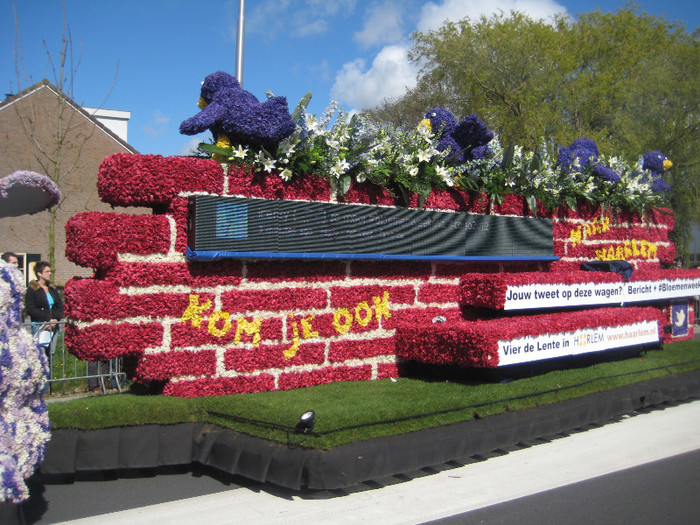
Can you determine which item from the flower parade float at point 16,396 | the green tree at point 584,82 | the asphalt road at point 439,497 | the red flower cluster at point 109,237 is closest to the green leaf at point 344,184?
the red flower cluster at point 109,237

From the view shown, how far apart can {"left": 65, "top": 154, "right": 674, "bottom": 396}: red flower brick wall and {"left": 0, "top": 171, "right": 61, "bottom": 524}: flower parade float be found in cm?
109

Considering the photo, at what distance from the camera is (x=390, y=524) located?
5.04 meters

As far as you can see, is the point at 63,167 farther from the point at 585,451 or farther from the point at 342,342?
the point at 585,451

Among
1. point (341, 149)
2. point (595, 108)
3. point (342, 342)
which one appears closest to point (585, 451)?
point (342, 342)

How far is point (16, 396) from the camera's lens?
14.8ft

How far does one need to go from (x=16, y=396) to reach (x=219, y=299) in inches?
93.6

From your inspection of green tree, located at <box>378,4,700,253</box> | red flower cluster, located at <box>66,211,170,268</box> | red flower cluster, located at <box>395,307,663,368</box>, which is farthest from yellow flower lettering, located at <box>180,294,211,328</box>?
green tree, located at <box>378,4,700,253</box>

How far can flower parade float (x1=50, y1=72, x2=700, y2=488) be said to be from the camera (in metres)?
6.12

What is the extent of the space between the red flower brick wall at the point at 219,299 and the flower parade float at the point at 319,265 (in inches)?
0.6

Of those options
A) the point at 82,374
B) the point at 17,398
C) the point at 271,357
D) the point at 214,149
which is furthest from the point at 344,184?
the point at 82,374

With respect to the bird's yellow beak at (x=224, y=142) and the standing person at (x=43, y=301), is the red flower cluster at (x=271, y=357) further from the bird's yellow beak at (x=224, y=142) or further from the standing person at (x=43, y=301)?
the standing person at (x=43, y=301)

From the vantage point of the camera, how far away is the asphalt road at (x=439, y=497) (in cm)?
519

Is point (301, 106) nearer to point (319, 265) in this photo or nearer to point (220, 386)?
point (319, 265)

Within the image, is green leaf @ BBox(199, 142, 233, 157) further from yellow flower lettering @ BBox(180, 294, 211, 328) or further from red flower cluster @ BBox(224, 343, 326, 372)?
red flower cluster @ BBox(224, 343, 326, 372)
